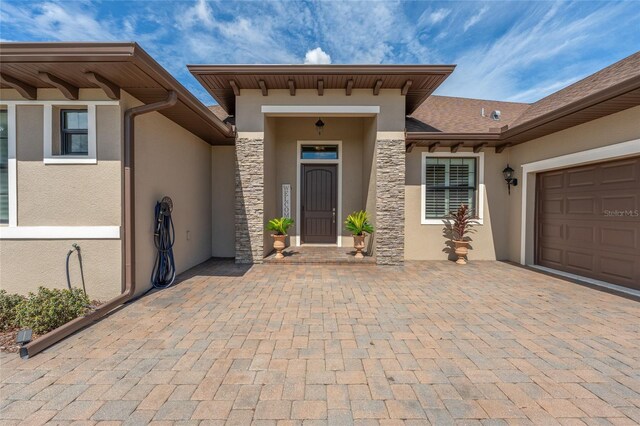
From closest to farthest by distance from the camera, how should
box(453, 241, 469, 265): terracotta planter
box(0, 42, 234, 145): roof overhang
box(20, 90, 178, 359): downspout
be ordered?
box(0, 42, 234, 145): roof overhang, box(20, 90, 178, 359): downspout, box(453, 241, 469, 265): terracotta planter

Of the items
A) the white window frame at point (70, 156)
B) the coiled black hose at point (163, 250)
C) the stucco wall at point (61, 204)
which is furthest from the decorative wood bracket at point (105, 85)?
the coiled black hose at point (163, 250)

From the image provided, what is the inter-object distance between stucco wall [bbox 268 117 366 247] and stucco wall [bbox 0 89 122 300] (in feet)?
12.9

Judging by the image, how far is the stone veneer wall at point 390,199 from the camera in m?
5.59

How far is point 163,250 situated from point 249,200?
6.31 feet

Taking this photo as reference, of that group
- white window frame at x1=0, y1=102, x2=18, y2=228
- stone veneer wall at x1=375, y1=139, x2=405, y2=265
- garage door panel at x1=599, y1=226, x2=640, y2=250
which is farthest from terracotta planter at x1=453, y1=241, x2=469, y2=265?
white window frame at x1=0, y1=102, x2=18, y2=228

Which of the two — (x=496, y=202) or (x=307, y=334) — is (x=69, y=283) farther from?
(x=496, y=202)

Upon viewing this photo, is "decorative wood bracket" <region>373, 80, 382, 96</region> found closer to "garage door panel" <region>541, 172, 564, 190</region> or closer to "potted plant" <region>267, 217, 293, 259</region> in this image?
"potted plant" <region>267, 217, 293, 259</region>

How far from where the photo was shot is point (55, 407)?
1743 millimetres

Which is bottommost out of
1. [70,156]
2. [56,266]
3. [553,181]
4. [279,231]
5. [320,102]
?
[56,266]

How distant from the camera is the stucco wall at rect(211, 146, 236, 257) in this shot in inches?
261

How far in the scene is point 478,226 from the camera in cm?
Result: 641

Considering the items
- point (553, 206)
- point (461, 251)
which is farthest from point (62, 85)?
point (553, 206)

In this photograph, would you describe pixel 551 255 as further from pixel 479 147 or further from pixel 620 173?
pixel 479 147

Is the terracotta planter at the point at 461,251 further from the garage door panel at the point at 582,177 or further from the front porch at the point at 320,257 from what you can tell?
the garage door panel at the point at 582,177
